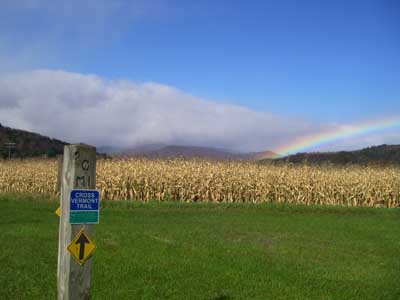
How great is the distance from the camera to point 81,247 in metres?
5.23

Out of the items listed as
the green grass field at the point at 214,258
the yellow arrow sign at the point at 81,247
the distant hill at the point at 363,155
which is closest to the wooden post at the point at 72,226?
the yellow arrow sign at the point at 81,247

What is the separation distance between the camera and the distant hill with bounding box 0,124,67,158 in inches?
3139

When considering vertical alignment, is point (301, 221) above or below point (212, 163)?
below

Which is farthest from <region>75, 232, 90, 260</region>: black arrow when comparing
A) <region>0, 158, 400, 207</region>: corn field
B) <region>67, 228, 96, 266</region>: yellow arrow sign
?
<region>0, 158, 400, 207</region>: corn field

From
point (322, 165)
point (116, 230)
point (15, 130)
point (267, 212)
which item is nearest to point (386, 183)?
point (322, 165)

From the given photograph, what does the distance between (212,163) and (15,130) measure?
65.8m

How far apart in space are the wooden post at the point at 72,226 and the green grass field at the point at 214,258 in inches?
84.2

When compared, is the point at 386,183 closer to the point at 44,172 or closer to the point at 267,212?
the point at 267,212

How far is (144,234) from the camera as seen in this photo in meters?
13.5

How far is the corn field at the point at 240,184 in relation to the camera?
1074 inches

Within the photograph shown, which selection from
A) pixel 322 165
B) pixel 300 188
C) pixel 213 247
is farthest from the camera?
pixel 322 165

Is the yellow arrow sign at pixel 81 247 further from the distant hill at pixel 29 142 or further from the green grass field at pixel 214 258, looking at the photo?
the distant hill at pixel 29 142

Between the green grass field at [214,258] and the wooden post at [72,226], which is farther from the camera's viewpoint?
the green grass field at [214,258]

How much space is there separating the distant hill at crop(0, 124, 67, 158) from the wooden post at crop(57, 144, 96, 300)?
75.1 m
